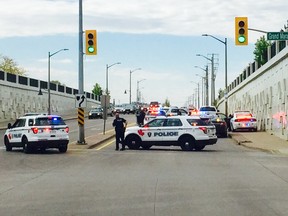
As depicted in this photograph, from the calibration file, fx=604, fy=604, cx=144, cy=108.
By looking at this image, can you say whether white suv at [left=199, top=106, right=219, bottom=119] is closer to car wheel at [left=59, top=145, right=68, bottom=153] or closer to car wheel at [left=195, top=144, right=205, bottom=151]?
car wheel at [left=195, top=144, right=205, bottom=151]

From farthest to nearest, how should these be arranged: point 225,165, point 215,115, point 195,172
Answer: point 215,115, point 225,165, point 195,172

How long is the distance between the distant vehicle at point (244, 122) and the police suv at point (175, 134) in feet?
59.1

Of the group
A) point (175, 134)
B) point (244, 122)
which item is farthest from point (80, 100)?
point (244, 122)

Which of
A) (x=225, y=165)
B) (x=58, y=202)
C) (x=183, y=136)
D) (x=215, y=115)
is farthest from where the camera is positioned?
(x=215, y=115)

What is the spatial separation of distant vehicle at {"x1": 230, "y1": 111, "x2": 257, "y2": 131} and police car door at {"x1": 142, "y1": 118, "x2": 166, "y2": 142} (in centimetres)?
1851

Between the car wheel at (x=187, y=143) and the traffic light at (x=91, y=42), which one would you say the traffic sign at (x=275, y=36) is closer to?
the car wheel at (x=187, y=143)

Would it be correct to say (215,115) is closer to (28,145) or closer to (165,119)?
(165,119)

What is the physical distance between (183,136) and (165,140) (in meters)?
0.90

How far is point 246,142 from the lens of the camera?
3384cm

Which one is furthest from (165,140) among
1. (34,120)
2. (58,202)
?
(58,202)

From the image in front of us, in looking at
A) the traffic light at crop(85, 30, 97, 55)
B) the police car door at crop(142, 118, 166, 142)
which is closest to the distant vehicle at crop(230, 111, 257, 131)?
the police car door at crop(142, 118, 166, 142)

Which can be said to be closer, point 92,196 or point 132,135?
point 92,196

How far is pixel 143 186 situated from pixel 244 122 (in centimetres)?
3261

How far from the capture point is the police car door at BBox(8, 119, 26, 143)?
1035 inches
